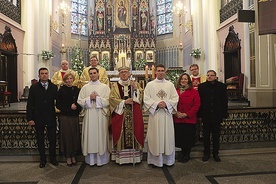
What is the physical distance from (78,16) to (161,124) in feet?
61.5

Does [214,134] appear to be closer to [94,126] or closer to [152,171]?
[152,171]

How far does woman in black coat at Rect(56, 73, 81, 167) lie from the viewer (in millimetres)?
4660

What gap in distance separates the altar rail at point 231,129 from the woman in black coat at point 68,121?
39.8 inches

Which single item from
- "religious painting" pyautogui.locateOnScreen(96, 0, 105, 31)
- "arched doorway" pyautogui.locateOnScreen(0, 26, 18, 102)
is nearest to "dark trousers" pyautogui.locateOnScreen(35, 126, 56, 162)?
"arched doorway" pyautogui.locateOnScreen(0, 26, 18, 102)

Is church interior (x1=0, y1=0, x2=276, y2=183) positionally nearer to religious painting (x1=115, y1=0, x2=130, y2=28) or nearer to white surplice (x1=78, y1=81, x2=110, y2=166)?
Answer: religious painting (x1=115, y1=0, x2=130, y2=28)

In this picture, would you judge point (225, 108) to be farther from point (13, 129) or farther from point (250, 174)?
point (13, 129)

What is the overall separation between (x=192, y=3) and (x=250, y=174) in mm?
15106

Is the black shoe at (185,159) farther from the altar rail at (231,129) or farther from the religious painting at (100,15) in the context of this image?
the religious painting at (100,15)

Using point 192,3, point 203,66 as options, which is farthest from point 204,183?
point 192,3

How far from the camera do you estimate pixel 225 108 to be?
4.88 meters

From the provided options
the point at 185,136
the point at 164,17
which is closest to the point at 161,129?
the point at 185,136

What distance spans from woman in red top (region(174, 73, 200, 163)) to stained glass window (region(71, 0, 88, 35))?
17376 mm

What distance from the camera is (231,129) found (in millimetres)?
5613

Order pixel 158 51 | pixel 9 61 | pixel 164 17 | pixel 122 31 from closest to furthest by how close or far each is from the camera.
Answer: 1. pixel 9 61
2. pixel 122 31
3. pixel 158 51
4. pixel 164 17
